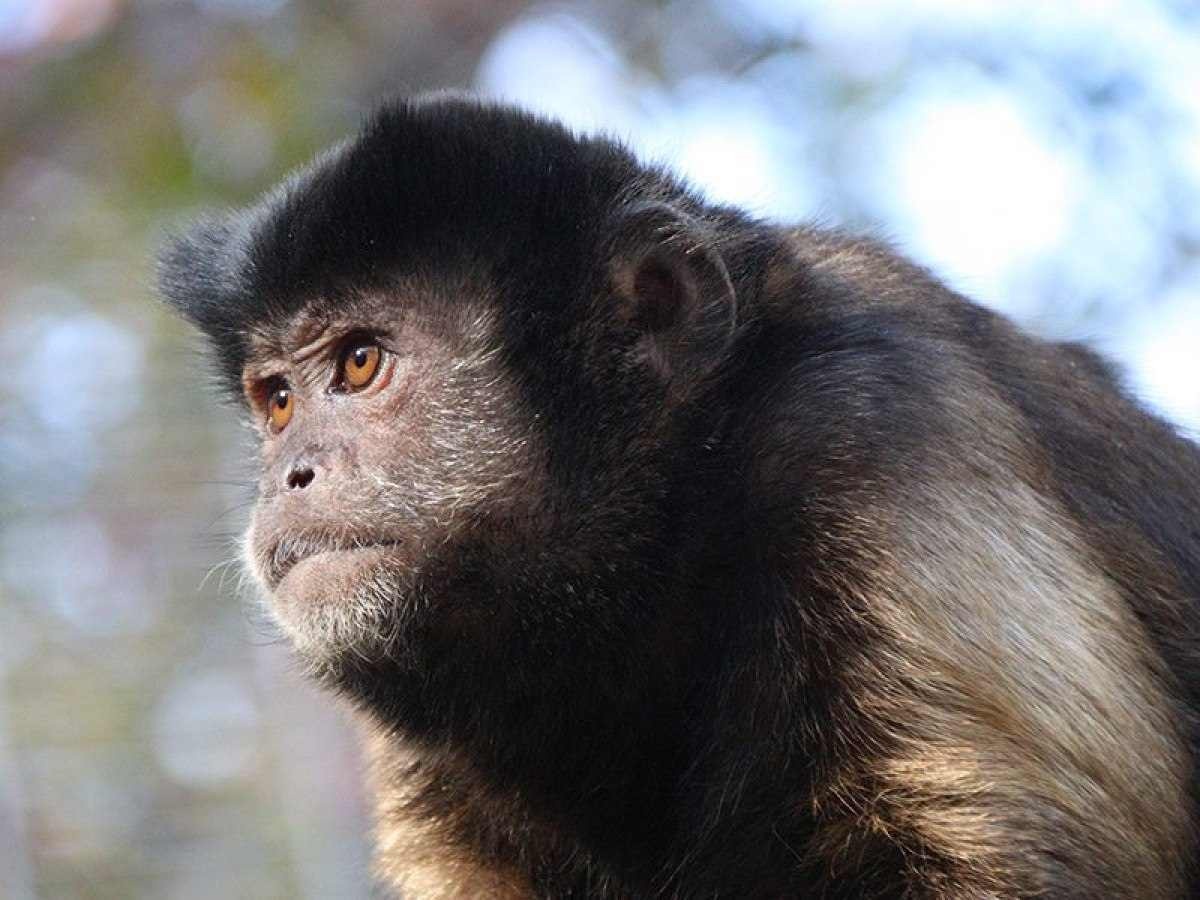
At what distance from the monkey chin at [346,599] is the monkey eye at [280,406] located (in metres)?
0.55

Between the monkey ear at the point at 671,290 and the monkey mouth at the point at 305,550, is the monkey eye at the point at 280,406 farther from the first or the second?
the monkey ear at the point at 671,290

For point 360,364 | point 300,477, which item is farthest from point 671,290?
point 300,477

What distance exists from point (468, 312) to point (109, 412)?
7.45 meters

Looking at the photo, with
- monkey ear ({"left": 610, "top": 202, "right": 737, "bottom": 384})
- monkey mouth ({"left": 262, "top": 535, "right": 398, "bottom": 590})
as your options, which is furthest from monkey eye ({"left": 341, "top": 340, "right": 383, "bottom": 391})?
monkey ear ({"left": 610, "top": 202, "right": 737, "bottom": 384})

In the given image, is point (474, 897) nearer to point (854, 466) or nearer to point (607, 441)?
point (607, 441)

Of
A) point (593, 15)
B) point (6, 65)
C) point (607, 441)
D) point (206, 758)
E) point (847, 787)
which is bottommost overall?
point (206, 758)

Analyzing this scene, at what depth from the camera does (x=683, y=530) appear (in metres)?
4.64

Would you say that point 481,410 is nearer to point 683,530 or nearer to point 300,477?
point 300,477

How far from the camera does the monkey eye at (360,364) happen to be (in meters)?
4.77

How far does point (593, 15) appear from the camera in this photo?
39.4 ft

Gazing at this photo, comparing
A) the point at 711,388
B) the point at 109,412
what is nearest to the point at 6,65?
the point at 109,412

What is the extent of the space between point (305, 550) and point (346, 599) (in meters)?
0.18

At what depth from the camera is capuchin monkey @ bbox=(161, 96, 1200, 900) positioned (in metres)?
4.18

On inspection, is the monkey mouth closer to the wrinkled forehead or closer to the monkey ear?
the wrinkled forehead
